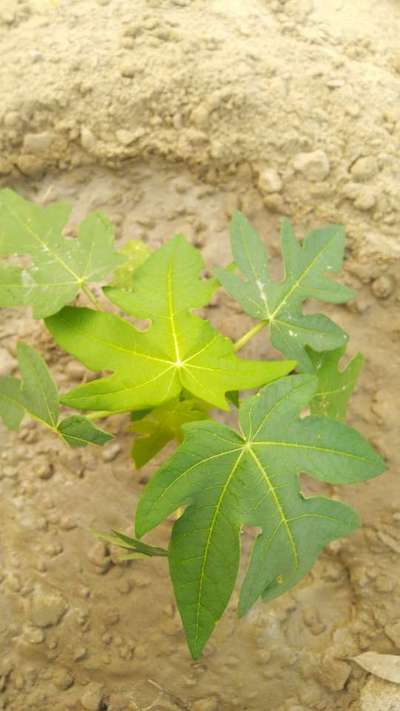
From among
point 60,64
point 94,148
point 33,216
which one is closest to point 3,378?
point 33,216

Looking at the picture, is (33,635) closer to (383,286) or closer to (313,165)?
(383,286)

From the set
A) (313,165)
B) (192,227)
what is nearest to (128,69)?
(192,227)

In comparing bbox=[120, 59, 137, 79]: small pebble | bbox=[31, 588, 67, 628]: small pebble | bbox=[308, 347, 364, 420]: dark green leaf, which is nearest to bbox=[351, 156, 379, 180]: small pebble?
bbox=[308, 347, 364, 420]: dark green leaf

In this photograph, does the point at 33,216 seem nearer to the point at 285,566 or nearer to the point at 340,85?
the point at 285,566

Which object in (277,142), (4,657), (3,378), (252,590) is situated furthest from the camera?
(277,142)

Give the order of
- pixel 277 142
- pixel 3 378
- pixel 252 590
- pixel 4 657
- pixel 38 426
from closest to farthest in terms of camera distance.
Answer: pixel 252 590
pixel 3 378
pixel 4 657
pixel 38 426
pixel 277 142

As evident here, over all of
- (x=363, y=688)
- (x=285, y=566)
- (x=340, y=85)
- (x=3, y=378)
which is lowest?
(x=363, y=688)

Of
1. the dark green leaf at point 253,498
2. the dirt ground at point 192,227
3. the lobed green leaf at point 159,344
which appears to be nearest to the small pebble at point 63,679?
the dirt ground at point 192,227

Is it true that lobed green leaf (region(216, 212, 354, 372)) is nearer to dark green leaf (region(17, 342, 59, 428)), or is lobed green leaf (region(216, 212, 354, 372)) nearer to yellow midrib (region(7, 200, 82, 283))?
yellow midrib (region(7, 200, 82, 283))
